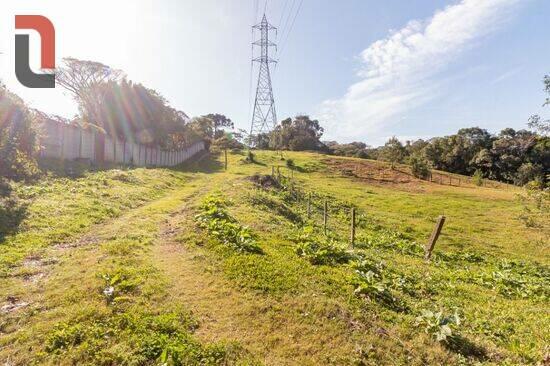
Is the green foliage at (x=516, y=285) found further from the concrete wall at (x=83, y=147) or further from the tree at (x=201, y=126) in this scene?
the tree at (x=201, y=126)

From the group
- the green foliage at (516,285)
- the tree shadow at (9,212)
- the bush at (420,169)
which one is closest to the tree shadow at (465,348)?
the green foliage at (516,285)

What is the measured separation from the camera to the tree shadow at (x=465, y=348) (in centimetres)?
806

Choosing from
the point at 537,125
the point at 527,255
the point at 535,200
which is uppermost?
the point at 537,125

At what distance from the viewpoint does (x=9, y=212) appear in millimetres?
14984

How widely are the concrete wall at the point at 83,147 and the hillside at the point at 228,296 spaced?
9.63 metres

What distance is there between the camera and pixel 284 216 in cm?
2281

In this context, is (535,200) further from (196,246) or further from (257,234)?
(196,246)

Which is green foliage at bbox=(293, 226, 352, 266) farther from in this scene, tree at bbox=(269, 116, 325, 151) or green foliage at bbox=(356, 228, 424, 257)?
tree at bbox=(269, 116, 325, 151)

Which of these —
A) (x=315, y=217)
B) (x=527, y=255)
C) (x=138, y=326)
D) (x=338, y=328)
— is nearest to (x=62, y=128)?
(x=315, y=217)

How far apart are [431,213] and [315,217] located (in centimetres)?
1487

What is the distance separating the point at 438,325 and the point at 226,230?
8.04 m

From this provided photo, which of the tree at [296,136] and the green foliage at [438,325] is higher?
the tree at [296,136]

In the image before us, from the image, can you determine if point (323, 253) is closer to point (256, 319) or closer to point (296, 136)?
point (256, 319)

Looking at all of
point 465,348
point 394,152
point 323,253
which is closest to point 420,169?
point 394,152
